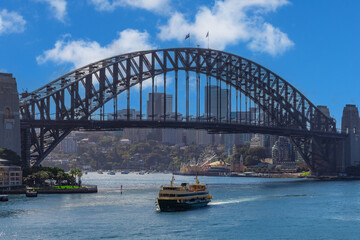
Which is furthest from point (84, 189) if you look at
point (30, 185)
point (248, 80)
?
point (248, 80)

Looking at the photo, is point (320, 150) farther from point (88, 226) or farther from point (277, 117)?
point (88, 226)

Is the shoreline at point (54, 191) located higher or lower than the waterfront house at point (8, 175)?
lower

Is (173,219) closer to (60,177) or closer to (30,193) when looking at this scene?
(30,193)

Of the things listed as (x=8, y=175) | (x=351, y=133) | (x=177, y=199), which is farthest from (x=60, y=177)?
(x=351, y=133)

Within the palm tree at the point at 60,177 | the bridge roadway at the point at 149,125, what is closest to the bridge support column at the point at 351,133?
the bridge roadway at the point at 149,125

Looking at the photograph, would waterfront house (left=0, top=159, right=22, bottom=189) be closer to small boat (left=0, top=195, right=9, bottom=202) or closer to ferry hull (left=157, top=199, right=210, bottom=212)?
small boat (left=0, top=195, right=9, bottom=202)

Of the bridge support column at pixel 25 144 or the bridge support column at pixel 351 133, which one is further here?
the bridge support column at pixel 351 133

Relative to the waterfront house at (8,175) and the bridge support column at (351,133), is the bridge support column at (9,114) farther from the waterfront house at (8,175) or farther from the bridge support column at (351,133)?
the bridge support column at (351,133)

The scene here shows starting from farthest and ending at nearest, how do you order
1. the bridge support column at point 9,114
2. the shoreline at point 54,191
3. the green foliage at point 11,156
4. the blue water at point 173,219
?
the bridge support column at point 9,114 < the green foliage at point 11,156 < the shoreline at point 54,191 < the blue water at point 173,219
